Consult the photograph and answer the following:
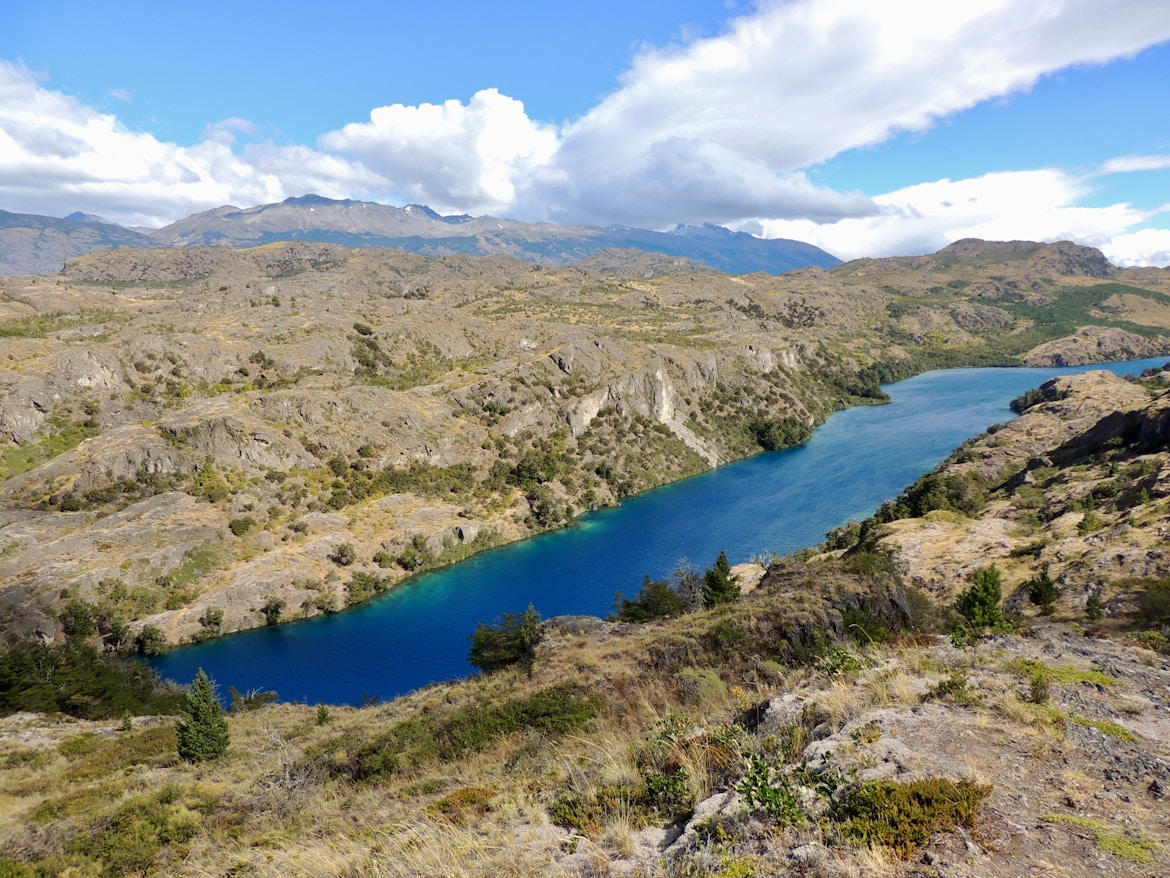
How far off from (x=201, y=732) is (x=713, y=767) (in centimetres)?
2509

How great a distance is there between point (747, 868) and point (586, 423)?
107559mm

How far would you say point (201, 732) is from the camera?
24.2 meters

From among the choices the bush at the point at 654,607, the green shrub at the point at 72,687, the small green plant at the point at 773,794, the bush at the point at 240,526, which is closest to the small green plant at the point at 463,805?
the small green plant at the point at 773,794

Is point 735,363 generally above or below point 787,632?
Answer: above

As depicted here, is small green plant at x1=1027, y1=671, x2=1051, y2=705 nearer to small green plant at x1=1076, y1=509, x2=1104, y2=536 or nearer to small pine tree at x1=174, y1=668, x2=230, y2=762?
small pine tree at x1=174, y1=668, x2=230, y2=762

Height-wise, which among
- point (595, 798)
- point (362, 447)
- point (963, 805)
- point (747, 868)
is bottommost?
point (362, 447)

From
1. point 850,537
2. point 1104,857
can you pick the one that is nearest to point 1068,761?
point 1104,857

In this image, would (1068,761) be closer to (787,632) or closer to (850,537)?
(787,632)

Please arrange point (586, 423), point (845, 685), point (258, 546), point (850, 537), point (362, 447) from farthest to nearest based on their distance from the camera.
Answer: point (586, 423) < point (362, 447) < point (258, 546) < point (850, 537) < point (845, 685)

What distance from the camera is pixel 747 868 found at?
6.38m

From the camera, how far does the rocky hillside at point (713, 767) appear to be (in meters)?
6.82

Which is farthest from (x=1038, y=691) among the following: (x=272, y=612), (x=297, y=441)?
(x=297, y=441)

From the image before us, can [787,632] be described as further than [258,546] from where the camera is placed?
No

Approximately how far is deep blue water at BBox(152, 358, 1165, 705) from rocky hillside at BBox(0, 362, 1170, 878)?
25.7 m
